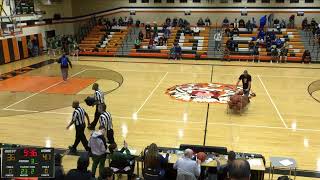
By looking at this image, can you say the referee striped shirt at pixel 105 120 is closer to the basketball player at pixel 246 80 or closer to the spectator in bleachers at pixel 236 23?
the basketball player at pixel 246 80

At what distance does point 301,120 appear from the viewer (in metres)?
12.7

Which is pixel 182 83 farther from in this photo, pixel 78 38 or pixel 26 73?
pixel 78 38

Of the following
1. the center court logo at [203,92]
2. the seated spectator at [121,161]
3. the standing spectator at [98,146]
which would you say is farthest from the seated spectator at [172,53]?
the seated spectator at [121,161]

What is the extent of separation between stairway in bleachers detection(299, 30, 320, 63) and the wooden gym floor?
345 cm

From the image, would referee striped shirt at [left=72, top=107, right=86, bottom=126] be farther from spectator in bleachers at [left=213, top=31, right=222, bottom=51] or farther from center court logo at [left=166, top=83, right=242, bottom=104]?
spectator in bleachers at [left=213, top=31, right=222, bottom=51]

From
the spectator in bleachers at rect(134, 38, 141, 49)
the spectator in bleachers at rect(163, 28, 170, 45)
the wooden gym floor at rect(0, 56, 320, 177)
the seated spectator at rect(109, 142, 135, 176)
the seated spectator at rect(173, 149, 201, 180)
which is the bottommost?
the wooden gym floor at rect(0, 56, 320, 177)

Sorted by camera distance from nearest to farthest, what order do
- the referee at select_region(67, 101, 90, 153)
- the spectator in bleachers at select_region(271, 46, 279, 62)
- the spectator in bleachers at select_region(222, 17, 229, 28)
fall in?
1. the referee at select_region(67, 101, 90, 153)
2. the spectator in bleachers at select_region(271, 46, 279, 62)
3. the spectator in bleachers at select_region(222, 17, 229, 28)

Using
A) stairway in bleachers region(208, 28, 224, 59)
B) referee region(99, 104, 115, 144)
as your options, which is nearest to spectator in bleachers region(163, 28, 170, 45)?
stairway in bleachers region(208, 28, 224, 59)

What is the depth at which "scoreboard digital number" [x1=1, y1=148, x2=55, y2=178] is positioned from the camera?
5922 millimetres

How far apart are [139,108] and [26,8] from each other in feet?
56.2

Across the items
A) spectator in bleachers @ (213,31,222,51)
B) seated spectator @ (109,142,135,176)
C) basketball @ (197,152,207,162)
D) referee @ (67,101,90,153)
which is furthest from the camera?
spectator in bleachers @ (213,31,222,51)

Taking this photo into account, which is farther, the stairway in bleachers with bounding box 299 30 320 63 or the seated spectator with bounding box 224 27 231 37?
the seated spectator with bounding box 224 27 231 37

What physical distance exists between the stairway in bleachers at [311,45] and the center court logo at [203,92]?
1090 cm

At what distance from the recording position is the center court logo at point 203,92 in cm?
1543
